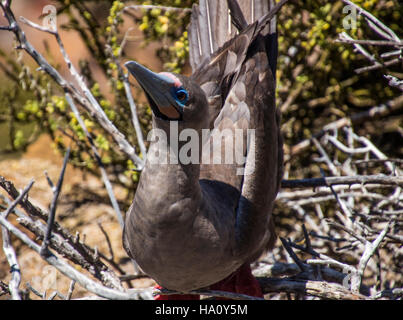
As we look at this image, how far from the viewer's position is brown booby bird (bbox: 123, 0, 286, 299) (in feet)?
8.06

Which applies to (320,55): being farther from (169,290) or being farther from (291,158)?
(169,290)

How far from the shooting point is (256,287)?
320 centimetres

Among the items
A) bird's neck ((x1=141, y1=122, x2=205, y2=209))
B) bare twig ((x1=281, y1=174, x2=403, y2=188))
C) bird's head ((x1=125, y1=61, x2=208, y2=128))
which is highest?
bird's head ((x1=125, y1=61, x2=208, y2=128))

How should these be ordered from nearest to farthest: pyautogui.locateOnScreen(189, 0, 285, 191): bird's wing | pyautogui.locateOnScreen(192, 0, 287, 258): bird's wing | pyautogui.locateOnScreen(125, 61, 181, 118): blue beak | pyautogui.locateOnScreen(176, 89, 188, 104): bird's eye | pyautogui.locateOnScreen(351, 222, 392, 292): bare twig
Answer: pyautogui.locateOnScreen(125, 61, 181, 118): blue beak
pyautogui.locateOnScreen(176, 89, 188, 104): bird's eye
pyautogui.locateOnScreen(351, 222, 392, 292): bare twig
pyautogui.locateOnScreen(192, 0, 287, 258): bird's wing
pyautogui.locateOnScreen(189, 0, 285, 191): bird's wing

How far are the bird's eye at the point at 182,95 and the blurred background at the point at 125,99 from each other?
4.79 feet

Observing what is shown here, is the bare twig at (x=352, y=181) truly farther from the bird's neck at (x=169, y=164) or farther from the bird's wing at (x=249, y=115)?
the bird's neck at (x=169, y=164)

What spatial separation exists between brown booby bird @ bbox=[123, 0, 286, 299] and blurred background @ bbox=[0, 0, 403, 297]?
0.50 metres

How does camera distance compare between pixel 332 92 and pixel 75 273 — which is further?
pixel 332 92

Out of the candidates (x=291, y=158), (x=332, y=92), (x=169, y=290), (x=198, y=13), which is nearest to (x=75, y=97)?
(x=198, y=13)

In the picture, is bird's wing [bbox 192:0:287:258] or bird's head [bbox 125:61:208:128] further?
bird's wing [bbox 192:0:287:258]

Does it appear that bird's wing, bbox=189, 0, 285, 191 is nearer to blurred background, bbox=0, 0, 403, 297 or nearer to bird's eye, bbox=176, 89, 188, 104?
blurred background, bbox=0, 0, 403, 297

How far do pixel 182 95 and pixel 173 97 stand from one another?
0.05 metres

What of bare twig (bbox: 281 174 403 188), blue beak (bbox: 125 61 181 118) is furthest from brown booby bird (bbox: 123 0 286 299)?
bare twig (bbox: 281 174 403 188)

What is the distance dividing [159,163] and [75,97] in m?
1.19
